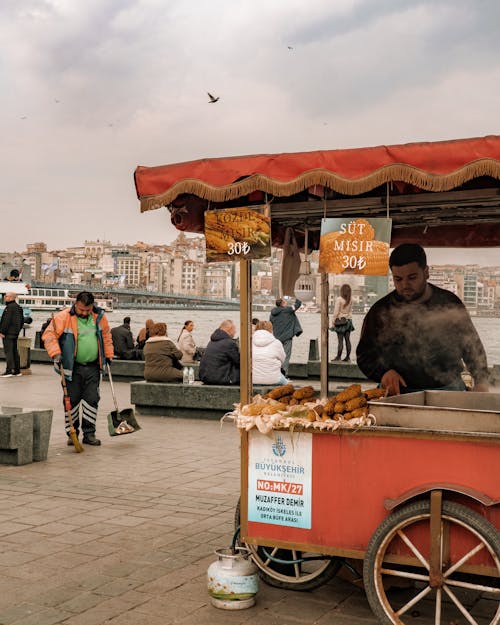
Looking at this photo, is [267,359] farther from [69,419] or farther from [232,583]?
[232,583]

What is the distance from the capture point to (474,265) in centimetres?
579

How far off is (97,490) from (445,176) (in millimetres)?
4696

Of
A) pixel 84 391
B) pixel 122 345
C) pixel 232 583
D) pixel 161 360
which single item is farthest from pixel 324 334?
pixel 122 345

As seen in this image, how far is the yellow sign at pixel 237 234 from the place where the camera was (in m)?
5.09

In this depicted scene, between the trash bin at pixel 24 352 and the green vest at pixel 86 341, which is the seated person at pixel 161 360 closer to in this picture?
the green vest at pixel 86 341

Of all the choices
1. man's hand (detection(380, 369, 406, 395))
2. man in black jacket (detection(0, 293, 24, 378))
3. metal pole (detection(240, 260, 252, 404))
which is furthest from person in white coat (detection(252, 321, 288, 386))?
man in black jacket (detection(0, 293, 24, 378))

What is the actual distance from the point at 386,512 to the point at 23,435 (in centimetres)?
536

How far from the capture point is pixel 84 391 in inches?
398

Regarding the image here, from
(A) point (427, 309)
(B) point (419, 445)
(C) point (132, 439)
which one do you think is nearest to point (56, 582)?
(B) point (419, 445)

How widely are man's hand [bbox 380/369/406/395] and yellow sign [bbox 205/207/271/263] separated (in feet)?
4.67

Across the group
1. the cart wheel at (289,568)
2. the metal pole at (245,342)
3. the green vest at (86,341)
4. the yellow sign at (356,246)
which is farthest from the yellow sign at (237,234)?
the green vest at (86,341)

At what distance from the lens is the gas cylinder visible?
181 inches

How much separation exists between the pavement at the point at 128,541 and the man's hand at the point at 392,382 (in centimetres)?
135

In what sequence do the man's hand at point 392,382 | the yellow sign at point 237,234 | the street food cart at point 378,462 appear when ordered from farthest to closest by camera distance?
the man's hand at point 392,382, the yellow sign at point 237,234, the street food cart at point 378,462
